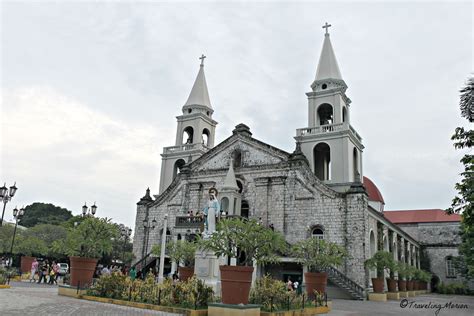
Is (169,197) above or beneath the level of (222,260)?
above

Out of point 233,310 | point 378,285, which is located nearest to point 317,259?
point 233,310

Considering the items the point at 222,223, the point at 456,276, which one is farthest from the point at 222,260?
the point at 456,276

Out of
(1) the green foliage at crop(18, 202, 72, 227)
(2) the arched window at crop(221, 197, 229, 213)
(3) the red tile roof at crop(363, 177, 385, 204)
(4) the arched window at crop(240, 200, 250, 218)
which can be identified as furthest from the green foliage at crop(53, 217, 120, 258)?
(1) the green foliage at crop(18, 202, 72, 227)

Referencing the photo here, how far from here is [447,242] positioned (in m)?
54.1

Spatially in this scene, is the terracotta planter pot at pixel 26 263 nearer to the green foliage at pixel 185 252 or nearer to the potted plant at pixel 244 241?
the green foliage at pixel 185 252

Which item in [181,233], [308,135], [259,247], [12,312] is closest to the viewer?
[12,312]

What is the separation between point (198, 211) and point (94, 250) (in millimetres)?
16638

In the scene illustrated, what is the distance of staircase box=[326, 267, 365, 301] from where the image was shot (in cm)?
2636

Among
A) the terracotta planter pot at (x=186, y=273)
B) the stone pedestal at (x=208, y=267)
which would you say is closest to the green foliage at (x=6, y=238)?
the terracotta planter pot at (x=186, y=273)

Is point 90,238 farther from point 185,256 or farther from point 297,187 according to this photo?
point 297,187

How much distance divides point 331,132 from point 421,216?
1303 inches

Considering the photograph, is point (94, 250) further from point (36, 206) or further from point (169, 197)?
point (36, 206)

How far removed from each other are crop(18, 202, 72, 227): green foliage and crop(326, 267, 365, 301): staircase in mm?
64241

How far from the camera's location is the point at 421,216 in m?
58.9
